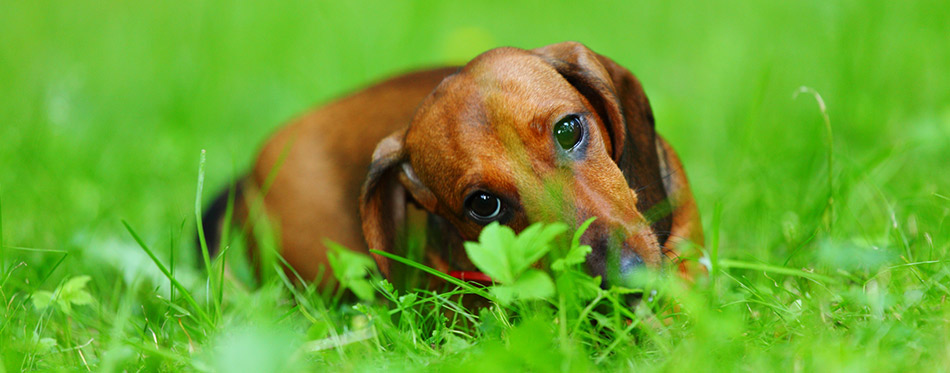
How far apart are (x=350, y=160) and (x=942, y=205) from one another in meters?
1.94

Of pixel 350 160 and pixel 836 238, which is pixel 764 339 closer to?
pixel 836 238

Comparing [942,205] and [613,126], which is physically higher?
[613,126]

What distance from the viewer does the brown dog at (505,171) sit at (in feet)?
7.38

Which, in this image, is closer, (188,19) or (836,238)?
(836,238)

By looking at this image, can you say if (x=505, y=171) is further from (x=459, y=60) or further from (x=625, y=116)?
(x=459, y=60)

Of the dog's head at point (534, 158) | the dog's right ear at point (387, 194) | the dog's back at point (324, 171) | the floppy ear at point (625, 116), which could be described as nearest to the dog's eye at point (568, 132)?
the dog's head at point (534, 158)

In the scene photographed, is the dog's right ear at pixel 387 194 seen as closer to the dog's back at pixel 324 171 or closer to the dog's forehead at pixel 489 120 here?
the dog's forehead at pixel 489 120

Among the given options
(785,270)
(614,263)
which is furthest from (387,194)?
(785,270)

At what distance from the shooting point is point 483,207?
2383 millimetres

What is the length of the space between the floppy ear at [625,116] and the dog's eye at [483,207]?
15.3 inches

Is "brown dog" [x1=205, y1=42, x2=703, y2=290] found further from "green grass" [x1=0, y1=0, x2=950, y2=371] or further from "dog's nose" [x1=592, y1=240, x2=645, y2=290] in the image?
"green grass" [x1=0, y1=0, x2=950, y2=371]

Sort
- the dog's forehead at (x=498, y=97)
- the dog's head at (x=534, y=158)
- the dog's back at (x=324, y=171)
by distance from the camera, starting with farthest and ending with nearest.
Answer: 1. the dog's back at (x=324, y=171)
2. the dog's forehead at (x=498, y=97)
3. the dog's head at (x=534, y=158)

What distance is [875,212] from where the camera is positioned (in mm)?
3027

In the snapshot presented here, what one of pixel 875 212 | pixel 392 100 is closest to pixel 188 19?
pixel 392 100
